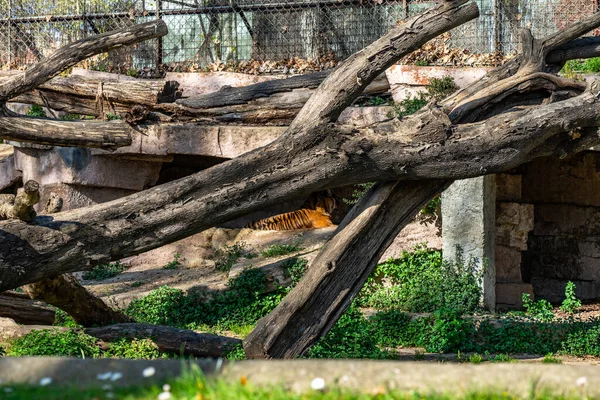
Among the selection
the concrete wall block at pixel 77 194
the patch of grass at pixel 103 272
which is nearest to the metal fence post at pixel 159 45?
the concrete wall block at pixel 77 194

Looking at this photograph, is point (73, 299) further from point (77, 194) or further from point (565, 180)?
point (565, 180)

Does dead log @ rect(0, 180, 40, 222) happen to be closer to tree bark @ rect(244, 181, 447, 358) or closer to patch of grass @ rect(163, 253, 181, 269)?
tree bark @ rect(244, 181, 447, 358)

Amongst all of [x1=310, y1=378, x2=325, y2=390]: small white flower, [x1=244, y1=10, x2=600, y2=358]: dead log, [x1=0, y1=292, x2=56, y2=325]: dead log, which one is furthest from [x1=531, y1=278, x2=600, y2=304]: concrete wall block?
[x1=310, y1=378, x2=325, y2=390]: small white flower

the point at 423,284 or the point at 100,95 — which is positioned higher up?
the point at 100,95

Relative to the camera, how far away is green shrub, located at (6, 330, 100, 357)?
7.76 metres

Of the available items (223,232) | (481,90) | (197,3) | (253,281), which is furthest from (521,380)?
(197,3)

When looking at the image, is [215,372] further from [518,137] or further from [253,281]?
[253,281]

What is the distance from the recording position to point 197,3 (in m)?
16.7

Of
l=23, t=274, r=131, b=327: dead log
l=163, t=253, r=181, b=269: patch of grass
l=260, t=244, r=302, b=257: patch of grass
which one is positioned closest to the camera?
l=23, t=274, r=131, b=327: dead log

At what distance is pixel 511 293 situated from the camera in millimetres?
14195

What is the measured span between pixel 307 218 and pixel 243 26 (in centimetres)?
446

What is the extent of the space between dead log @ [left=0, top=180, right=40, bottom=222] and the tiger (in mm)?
8014

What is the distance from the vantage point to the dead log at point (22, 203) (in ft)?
19.8

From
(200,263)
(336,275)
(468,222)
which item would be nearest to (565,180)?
(468,222)
